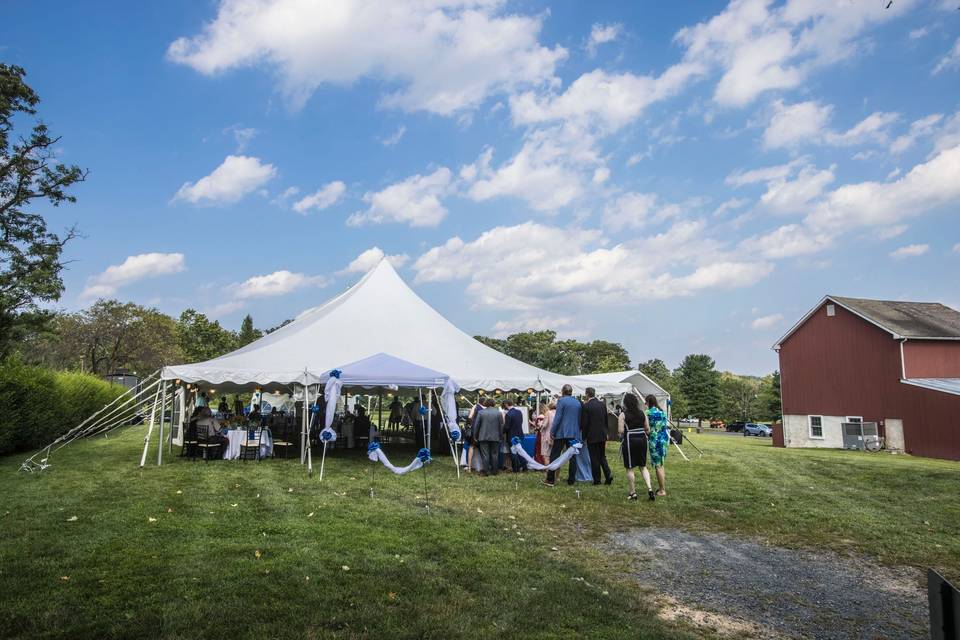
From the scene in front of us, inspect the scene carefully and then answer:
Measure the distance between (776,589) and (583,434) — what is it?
515cm

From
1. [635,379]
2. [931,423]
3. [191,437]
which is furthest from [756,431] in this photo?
[191,437]

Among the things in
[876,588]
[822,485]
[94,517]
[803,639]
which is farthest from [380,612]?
[822,485]

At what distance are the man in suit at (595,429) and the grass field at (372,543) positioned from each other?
17.0 inches

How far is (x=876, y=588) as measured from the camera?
4598mm

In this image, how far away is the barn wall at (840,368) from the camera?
73.0 ft

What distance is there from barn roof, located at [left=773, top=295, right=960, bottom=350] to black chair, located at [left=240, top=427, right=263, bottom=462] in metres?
21.9

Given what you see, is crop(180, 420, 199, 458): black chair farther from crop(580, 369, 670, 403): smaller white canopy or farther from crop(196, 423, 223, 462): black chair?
crop(580, 369, 670, 403): smaller white canopy

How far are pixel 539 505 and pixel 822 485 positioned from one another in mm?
5322

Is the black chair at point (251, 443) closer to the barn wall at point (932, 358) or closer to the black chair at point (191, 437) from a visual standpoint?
the black chair at point (191, 437)

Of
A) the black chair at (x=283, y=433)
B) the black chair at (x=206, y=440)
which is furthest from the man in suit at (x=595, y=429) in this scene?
the black chair at (x=206, y=440)

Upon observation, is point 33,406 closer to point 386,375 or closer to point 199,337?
point 386,375

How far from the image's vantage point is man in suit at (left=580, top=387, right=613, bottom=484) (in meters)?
9.48

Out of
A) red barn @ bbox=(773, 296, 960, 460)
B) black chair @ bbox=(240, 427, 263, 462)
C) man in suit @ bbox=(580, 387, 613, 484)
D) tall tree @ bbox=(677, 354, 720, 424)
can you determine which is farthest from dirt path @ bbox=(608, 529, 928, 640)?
tall tree @ bbox=(677, 354, 720, 424)

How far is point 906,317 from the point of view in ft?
79.5
